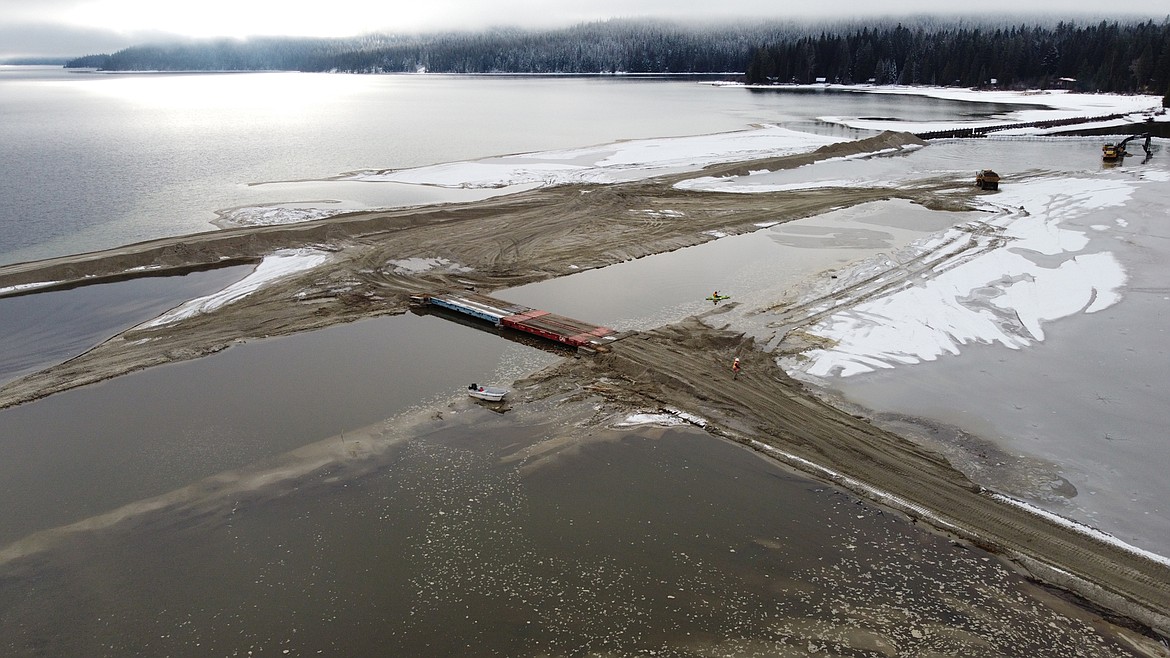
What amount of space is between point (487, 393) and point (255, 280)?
1316 cm

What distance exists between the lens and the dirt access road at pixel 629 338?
12.4 metres

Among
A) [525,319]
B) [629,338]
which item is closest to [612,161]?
[525,319]

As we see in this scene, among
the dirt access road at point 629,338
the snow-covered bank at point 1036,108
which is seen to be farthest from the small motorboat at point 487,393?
the snow-covered bank at point 1036,108

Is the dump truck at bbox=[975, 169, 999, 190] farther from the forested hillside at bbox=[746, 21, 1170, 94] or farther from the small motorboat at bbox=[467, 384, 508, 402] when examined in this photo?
the forested hillside at bbox=[746, 21, 1170, 94]

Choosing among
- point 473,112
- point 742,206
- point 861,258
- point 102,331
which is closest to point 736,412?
point 861,258

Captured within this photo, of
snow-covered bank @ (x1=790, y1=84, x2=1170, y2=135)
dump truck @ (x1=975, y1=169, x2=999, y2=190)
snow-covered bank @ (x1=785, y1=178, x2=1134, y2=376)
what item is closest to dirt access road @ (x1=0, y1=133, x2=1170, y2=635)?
dump truck @ (x1=975, y1=169, x2=999, y2=190)

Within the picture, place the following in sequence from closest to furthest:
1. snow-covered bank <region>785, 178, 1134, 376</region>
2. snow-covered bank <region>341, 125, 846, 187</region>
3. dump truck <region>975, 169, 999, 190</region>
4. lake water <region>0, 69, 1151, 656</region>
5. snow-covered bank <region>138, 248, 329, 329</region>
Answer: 1. lake water <region>0, 69, 1151, 656</region>
2. snow-covered bank <region>785, 178, 1134, 376</region>
3. snow-covered bank <region>138, 248, 329, 329</region>
4. dump truck <region>975, 169, 999, 190</region>
5. snow-covered bank <region>341, 125, 846, 187</region>

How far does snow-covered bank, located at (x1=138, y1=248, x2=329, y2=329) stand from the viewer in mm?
22469

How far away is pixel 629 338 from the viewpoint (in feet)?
67.1

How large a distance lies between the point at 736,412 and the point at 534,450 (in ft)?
15.9

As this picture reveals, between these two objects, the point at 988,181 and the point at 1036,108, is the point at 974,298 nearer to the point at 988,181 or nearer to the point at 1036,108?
the point at 988,181

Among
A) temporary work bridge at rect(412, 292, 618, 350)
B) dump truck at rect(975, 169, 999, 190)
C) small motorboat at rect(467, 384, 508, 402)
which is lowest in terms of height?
small motorboat at rect(467, 384, 508, 402)

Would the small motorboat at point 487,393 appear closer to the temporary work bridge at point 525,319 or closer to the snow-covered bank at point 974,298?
the temporary work bridge at point 525,319

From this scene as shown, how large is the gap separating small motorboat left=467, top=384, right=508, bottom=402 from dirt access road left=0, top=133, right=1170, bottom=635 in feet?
3.42
